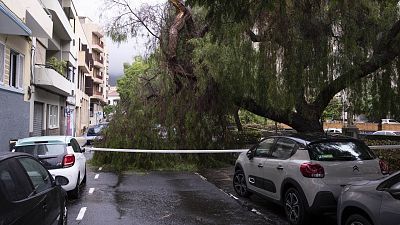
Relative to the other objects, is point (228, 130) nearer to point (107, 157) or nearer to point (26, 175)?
point (107, 157)

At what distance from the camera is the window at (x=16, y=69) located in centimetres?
1934

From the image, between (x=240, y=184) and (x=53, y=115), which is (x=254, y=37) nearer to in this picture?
(x=240, y=184)

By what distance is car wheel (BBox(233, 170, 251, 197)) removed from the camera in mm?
10570

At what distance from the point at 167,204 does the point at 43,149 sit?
3193 millimetres

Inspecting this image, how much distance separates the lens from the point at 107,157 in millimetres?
17641

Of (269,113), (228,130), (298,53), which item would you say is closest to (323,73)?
(298,53)

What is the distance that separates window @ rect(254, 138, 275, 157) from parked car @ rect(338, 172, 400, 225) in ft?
10.3

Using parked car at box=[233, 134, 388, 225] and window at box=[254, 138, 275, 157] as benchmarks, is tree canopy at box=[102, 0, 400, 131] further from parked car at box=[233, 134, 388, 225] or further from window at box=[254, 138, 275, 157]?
parked car at box=[233, 134, 388, 225]

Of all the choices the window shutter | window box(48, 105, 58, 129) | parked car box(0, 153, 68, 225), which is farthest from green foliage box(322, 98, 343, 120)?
window box(48, 105, 58, 129)

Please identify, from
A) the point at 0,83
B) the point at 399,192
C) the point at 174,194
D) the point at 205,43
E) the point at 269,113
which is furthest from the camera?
the point at 0,83

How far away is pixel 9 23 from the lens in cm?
1512

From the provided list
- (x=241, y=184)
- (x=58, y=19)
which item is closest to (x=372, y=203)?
(x=241, y=184)

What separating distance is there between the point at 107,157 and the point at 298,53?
30.2 feet

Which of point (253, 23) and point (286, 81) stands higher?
point (253, 23)
